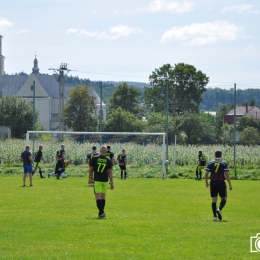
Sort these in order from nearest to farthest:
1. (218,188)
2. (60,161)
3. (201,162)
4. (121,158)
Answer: (218,188)
(60,161)
(121,158)
(201,162)

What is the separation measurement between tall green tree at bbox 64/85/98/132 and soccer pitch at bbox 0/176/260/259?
64.6 ft

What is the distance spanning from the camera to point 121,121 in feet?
165

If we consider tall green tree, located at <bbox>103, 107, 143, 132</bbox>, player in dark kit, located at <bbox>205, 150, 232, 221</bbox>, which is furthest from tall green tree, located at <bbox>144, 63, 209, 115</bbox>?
player in dark kit, located at <bbox>205, 150, 232, 221</bbox>

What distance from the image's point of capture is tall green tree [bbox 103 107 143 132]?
4778cm

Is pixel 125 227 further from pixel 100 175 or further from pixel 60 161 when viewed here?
pixel 60 161

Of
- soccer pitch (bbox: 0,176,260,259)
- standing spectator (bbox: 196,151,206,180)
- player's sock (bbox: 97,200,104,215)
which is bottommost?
soccer pitch (bbox: 0,176,260,259)

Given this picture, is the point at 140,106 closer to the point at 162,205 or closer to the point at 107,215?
the point at 162,205

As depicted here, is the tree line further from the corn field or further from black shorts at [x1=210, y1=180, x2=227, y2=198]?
black shorts at [x1=210, y1=180, x2=227, y2=198]

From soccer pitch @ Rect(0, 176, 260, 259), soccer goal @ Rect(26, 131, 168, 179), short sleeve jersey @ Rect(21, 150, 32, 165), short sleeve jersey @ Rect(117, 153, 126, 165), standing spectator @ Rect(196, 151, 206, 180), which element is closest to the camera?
soccer pitch @ Rect(0, 176, 260, 259)

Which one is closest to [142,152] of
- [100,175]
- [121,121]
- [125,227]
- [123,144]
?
[123,144]

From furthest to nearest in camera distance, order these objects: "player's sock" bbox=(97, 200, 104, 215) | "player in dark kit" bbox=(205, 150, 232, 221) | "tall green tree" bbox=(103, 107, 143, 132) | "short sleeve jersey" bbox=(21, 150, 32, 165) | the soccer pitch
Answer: "tall green tree" bbox=(103, 107, 143, 132) → "short sleeve jersey" bbox=(21, 150, 32, 165) → "player in dark kit" bbox=(205, 150, 232, 221) → "player's sock" bbox=(97, 200, 104, 215) → the soccer pitch

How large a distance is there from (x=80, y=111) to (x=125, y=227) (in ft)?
135

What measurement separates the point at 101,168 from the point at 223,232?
404 centimetres

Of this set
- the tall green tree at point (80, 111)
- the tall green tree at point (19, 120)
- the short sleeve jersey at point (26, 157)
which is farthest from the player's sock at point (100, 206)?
the tall green tree at point (80, 111)
